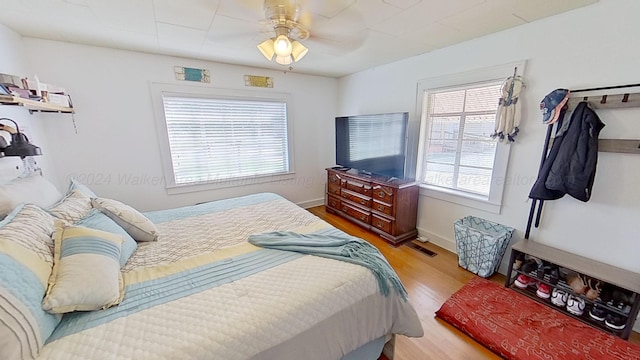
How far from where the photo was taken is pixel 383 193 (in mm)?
2943

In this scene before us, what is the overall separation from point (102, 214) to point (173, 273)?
724 mm

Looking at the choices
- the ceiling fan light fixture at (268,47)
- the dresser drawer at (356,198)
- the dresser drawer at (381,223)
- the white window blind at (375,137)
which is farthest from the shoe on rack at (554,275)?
the ceiling fan light fixture at (268,47)

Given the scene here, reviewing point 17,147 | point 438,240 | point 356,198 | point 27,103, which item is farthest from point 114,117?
point 438,240

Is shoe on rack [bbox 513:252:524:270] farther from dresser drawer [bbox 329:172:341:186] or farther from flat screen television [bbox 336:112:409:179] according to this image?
dresser drawer [bbox 329:172:341:186]

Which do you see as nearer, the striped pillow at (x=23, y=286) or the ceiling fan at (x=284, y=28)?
the striped pillow at (x=23, y=286)

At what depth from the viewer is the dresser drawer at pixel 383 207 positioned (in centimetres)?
289

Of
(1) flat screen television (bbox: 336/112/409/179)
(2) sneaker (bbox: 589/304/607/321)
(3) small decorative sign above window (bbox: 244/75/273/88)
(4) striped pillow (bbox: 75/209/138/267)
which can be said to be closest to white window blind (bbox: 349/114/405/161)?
(1) flat screen television (bbox: 336/112/409/179)

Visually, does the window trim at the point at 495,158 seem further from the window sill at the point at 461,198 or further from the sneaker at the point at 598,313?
the sneaker at the point at 598,313

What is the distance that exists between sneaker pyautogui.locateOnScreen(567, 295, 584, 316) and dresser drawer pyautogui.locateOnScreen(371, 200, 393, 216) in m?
1.58

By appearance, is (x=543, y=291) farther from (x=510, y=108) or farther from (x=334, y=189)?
(x=334, y=189)

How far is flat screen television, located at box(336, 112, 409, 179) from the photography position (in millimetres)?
2912

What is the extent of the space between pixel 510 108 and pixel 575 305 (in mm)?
1623

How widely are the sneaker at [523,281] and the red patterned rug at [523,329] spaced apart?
102mm

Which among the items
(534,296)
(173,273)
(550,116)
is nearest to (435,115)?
(550,116)
